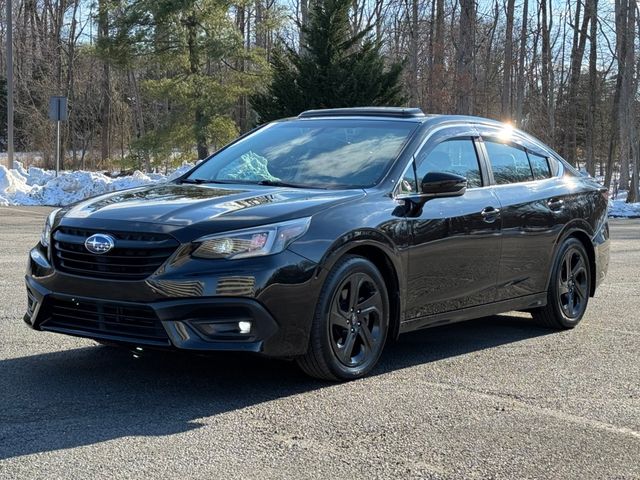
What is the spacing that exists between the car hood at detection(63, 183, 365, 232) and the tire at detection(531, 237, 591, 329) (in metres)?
2.39

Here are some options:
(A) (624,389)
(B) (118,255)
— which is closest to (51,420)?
(B) (118,255)

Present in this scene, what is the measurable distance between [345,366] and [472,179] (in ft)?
6.37

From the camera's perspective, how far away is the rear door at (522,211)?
637cm

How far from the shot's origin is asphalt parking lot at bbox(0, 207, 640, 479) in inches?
150

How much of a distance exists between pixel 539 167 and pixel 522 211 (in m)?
0.79

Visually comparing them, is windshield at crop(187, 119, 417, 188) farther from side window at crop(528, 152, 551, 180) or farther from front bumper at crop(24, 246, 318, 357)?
side window at crop(528, 152, 551, 180)

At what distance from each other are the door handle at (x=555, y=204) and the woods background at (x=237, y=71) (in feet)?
61.2

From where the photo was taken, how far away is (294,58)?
81.6ft

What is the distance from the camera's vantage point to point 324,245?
4887mm

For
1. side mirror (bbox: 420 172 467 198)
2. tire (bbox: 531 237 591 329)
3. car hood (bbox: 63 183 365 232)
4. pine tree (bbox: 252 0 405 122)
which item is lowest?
tire (bbox: 531 237 591 329)

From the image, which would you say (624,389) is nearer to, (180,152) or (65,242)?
(65,242)

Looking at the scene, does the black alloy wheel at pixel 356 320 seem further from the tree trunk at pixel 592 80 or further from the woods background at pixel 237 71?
the tree trunk at pixel 592 80

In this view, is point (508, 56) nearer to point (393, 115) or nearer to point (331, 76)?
point (331, 76)

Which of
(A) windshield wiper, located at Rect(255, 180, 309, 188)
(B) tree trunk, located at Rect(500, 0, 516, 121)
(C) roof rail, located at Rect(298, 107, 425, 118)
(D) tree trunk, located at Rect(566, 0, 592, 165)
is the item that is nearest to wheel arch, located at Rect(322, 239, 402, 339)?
(A) windshield wiper, located at Rect(255, 180, 309, 188)
